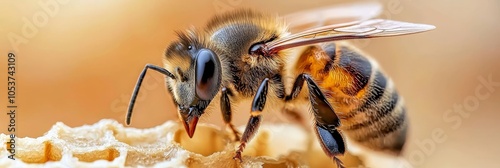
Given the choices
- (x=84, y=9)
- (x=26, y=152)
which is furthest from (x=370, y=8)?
(x=84, y=9)

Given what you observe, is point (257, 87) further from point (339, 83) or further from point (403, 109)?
point (403, 109)

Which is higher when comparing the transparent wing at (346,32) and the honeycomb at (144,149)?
the transparent wing at (346,32)

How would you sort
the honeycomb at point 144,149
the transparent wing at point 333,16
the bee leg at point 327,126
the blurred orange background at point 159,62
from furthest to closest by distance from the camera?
1. the blurred orange background at point 159,62
2. the transparent wing at point 333,16
3. the bee leg at point 327,126
4. the honeycomb at point 144,149

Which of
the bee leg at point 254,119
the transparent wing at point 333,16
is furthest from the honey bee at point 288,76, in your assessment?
the transparent wing at point 333,16

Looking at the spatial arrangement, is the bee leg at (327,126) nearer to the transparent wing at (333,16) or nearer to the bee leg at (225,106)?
the bee leg at (225,106)

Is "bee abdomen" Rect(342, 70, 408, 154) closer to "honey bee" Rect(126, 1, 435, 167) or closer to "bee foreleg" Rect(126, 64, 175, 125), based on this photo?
"honey bee" Rect(126, 1, 435, 167)

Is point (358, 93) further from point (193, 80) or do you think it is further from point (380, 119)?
point (193, 80)

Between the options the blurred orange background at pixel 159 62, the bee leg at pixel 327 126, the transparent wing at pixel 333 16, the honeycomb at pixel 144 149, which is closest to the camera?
the honeycomb at pixel 144 149
